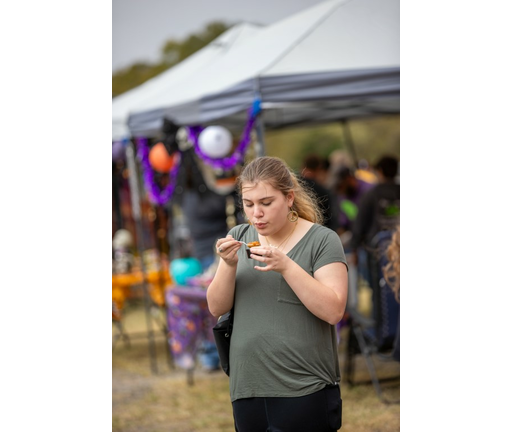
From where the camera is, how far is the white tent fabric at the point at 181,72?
5.90 meters

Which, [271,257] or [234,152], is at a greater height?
[234,152]

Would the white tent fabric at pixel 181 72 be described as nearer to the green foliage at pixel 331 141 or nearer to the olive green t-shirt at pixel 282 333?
the olive green t-shirt at pixel 282 333

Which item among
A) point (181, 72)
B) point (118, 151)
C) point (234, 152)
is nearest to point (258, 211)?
point (234, 152)

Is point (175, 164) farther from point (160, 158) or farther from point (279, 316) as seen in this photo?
point (279, 316)

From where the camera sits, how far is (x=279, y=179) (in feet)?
6.27

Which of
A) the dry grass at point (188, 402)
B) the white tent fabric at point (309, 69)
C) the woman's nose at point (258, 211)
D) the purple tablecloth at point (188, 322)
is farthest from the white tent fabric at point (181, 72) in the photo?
the woman's nose at point (258, 211)

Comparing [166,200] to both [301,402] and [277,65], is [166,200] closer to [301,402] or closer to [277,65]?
[277,65]

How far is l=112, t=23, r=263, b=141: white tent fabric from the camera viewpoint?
5.90m

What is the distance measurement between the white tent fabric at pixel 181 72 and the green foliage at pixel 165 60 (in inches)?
310

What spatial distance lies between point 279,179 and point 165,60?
13.9 meters

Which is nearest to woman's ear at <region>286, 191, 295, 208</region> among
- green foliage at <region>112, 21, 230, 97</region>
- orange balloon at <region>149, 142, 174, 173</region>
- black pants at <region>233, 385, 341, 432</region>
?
black pants at <region>233, 385, 341, 432</region>

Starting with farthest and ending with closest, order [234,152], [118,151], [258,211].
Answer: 1. [118,151]
2. [234,152]
3. [258,211]
